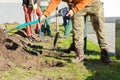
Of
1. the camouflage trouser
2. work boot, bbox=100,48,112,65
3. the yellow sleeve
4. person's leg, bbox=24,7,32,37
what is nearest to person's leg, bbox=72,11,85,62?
the camouflage trouser

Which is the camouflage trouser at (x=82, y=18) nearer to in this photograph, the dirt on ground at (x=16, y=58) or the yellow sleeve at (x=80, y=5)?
the yellow sleeve at (x=80, y=5)

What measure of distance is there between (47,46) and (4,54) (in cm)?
314

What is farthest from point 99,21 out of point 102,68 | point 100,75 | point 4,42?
point 4,42

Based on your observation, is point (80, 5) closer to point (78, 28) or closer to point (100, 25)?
point (78, 28)

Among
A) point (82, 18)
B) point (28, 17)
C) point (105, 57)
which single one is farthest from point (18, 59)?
point (28, 17)

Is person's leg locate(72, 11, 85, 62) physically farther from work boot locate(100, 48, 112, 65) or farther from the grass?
work boot locate(100, 48, 112, 65)

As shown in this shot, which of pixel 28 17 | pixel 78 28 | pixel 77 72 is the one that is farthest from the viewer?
pixel 28 17

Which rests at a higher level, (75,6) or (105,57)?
(75,6)

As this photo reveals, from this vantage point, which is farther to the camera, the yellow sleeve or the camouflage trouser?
the camouflage trouser

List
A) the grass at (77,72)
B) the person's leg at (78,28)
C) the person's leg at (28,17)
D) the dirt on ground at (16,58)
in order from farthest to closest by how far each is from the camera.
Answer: the person's leg at (28,17) → the person's leg at (78,28) → the dirt on ground at (16,58) → the grass at (77,72)

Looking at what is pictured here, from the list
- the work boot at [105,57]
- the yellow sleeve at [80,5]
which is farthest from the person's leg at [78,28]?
the work boot at [105,57]

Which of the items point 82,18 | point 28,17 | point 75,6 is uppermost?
point 75,6

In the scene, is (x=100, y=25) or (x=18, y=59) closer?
(x=18, y=59)

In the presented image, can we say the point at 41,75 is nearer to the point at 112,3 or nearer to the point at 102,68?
the point at 102,68
